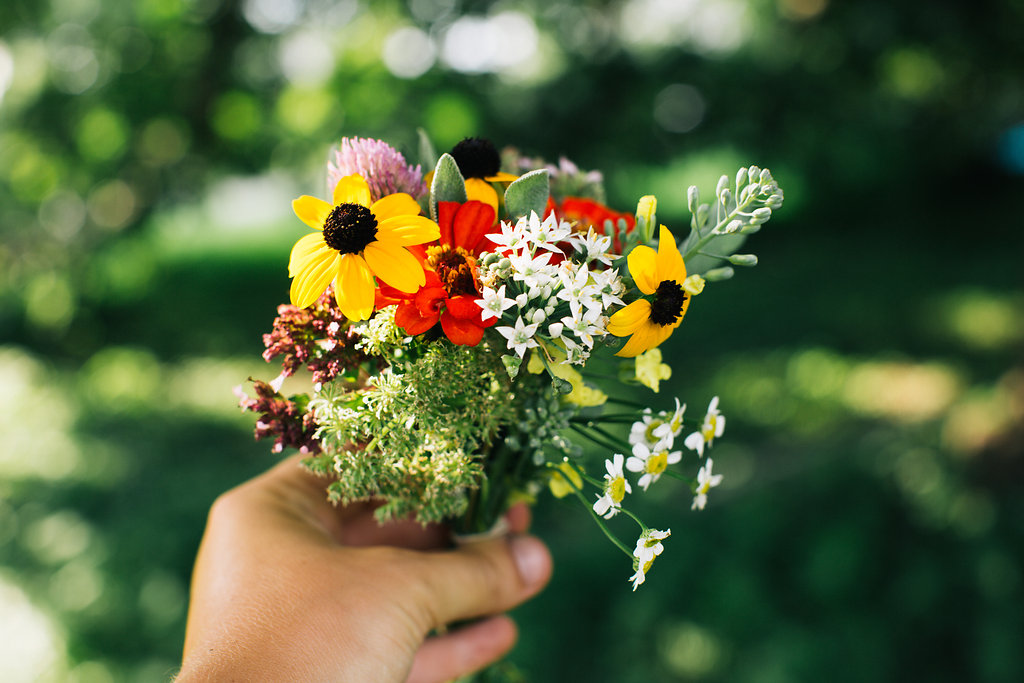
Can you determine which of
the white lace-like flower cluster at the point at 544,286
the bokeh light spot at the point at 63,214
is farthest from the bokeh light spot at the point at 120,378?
the white lace-like flower cluster at the point at 544,286

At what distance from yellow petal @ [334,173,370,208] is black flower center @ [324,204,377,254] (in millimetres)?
27

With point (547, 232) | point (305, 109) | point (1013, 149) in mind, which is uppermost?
point (547, 232)

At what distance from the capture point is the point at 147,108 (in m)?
5.51

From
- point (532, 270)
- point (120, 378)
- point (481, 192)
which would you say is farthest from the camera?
point (120, 378)

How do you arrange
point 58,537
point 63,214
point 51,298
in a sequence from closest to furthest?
point 58,537, point 63,214, point 51,298

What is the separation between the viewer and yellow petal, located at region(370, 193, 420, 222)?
102 cm

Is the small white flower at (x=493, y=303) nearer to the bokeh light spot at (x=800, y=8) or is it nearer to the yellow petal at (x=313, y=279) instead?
the yellow petal at (x=313, y=279)

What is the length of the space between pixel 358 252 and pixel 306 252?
8 centimetres

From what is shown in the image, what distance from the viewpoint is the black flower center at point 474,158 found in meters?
1.19

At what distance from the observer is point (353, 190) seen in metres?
1.03

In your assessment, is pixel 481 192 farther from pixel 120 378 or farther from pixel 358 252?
pixel 120 378

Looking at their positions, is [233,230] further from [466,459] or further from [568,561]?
[466,459]

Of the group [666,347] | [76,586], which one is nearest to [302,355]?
[76,586]

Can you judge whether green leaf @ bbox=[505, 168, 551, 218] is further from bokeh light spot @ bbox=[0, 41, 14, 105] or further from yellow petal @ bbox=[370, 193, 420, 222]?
bokeh light spot @ bbox=[0, 41, 14, 105]
